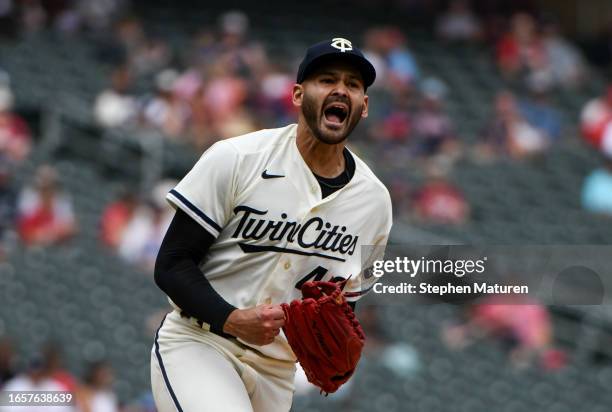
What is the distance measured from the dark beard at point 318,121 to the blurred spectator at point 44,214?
5858mm

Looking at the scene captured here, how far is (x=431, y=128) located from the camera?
11.9 m

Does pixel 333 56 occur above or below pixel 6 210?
above

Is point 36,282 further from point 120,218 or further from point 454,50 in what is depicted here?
point 454,50

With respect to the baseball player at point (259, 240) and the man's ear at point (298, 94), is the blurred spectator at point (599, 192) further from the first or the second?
the man's ear at point (298, 94)

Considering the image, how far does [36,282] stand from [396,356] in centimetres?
273

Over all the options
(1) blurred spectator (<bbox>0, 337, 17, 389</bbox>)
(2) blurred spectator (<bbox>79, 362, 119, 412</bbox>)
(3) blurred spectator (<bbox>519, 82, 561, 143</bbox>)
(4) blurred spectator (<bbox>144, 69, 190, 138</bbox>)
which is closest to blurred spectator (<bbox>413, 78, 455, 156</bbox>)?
(3) blurred spectator (<bbox>519, 82, 561, 143</bbox>)

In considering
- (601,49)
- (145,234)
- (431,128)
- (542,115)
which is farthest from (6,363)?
(601,49)

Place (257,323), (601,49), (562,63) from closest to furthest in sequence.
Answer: (257,323)
(562,63)
(601,49)

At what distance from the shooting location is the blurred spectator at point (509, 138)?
12359 mm

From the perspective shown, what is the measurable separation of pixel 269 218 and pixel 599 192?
339 inches

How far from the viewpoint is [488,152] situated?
1225 centimetres

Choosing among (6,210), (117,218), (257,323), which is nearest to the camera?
(257,323)

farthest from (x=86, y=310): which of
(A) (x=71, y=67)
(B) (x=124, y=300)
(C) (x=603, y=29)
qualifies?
(C) (x=603, y=29)

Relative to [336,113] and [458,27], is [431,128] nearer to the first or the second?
[458,27]
